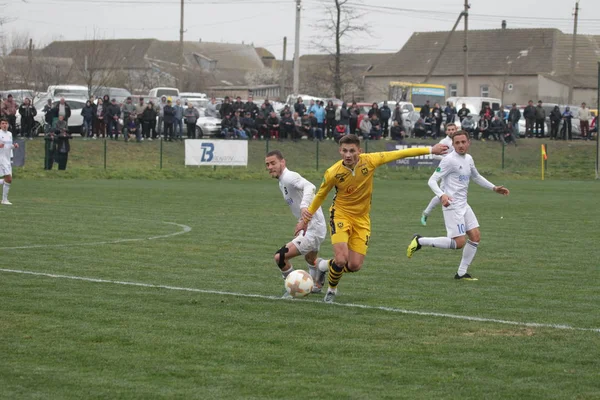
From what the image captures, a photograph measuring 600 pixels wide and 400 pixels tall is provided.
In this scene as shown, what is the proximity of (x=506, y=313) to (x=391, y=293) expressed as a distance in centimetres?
171

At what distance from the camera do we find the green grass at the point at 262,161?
3816 cm

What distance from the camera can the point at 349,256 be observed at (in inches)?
414

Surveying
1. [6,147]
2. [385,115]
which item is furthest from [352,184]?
[385,115]

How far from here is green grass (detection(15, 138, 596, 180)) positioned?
38159 mm

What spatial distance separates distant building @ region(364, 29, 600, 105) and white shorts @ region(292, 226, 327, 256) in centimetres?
8051

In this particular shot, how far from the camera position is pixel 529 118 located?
158 feet

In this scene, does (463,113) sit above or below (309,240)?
above

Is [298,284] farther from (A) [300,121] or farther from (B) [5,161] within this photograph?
(A) [300,121]

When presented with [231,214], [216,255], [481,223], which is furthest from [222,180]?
[216,255]

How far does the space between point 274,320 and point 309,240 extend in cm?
165

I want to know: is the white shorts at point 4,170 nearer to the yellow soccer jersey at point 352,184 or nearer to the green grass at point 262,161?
the green grass at point 262,161

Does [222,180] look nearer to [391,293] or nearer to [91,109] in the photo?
[91,109]

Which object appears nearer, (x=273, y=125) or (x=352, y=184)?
(x=352, y=184)

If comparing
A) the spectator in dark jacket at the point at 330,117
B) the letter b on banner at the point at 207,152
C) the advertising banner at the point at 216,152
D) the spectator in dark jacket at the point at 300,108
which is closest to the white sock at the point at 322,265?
the advertising banner at the point at 216,152
